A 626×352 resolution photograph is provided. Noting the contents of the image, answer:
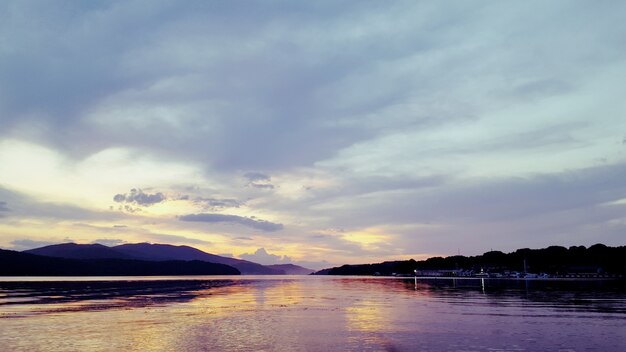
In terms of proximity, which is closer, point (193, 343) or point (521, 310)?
point (193, 343)

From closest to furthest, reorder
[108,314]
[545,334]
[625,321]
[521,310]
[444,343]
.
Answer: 1. [444,343]
2. [545,334]
3. [625,321]
4. [108,314]
5. [521,310]

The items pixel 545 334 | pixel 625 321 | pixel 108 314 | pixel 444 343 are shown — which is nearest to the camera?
pixel 444 343

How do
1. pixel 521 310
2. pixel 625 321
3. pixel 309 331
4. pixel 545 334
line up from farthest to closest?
pixel 521 310
pixel 625 321
pixel 309 331
pixel 545 334

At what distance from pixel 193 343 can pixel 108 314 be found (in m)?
22.6

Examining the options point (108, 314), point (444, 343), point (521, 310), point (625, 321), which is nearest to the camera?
point (444, 343)

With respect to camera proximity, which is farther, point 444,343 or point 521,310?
point 521,310

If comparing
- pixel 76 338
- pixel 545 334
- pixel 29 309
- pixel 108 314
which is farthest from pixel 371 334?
pixel 29 309

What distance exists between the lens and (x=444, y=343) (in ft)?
108

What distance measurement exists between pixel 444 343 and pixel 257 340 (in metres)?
12.9

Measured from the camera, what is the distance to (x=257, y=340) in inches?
1353

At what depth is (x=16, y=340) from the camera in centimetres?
3403

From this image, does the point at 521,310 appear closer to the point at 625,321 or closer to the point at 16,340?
the point at 625,321

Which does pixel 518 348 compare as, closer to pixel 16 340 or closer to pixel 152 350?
pixel 152 350

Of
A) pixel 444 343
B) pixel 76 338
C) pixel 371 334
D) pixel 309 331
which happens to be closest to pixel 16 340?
pixel 76 338
